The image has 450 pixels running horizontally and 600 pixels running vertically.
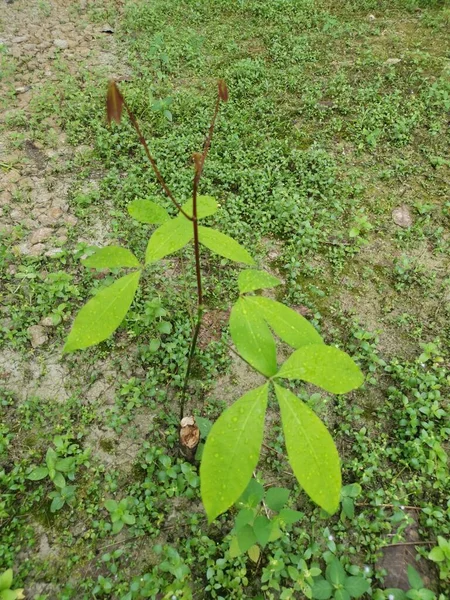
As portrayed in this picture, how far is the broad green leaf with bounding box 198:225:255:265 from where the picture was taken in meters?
1.35

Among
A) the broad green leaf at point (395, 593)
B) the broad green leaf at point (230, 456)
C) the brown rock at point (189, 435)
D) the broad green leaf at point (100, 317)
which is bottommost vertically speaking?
the broad green leaf at point (395, 593)

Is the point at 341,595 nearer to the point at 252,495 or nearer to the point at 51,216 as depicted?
the point at 252,495

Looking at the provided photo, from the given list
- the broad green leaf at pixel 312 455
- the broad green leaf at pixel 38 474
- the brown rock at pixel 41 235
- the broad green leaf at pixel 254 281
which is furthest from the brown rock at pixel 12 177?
the broad green leaf at pixel 312 455

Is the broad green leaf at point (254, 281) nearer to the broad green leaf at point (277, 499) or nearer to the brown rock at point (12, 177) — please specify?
the broad green leaf at point (277, 499)

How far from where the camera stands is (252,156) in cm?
377

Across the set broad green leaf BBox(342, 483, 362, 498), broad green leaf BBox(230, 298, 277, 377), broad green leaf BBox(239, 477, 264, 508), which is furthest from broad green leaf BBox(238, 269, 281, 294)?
broad green leaf BBox(342, 483, 362, 498)

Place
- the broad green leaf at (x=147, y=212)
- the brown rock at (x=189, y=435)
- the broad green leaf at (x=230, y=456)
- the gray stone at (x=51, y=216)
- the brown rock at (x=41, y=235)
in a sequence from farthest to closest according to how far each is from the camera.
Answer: the gray stone at (x=51, y=216) → the brown rock at (x=41, y=235) → the brown rock at (x=189, y=435) → the broad green leaf at (x=147, y=212) → the broad green leaf at (x=230, y=456)

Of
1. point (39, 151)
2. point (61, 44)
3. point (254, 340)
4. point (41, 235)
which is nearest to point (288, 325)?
point (254, 340)

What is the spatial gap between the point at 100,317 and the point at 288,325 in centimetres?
54

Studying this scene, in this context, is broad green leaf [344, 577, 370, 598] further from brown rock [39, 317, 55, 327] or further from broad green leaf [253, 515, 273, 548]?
brown rock [39, 317, 55, 327]

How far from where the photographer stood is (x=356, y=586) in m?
1.80

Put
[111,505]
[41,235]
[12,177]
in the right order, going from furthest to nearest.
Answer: [12,177]
[41,235]
[111,505]

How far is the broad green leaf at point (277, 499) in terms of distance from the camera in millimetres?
1882

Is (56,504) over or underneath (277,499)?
underneath
